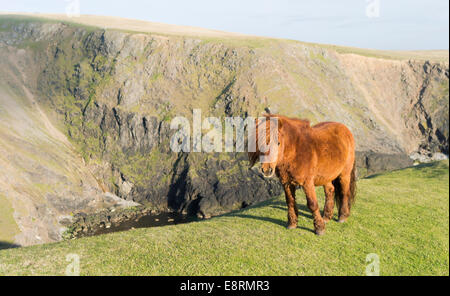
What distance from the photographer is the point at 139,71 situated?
8312cm

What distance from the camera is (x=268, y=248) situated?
778 cm

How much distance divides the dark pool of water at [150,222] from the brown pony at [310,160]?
5076 cm

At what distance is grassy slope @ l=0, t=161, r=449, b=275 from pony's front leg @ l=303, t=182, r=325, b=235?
27 centimetres

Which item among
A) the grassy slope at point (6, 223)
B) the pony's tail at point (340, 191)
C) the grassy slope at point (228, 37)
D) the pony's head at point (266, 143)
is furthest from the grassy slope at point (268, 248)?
the grassy slope at point (228, 37)

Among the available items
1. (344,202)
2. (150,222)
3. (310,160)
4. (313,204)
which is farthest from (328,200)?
(150,222)

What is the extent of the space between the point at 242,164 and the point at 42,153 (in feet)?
146

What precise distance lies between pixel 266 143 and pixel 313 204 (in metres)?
2.59

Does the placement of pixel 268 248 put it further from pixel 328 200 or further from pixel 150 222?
pixel 150 222

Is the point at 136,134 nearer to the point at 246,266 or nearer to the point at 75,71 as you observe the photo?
the point at 75,71

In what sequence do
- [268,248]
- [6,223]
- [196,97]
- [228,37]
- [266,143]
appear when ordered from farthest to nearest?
1. [228,37]
2. [196,97]
3. [6,223]
4. [268,248]
5. [266,143]

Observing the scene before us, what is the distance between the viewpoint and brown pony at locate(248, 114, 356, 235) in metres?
7.33

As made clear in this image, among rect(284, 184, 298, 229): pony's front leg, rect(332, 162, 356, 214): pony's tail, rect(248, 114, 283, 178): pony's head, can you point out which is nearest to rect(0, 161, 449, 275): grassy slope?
rect(284, 184, 298, 229): pony's front leg

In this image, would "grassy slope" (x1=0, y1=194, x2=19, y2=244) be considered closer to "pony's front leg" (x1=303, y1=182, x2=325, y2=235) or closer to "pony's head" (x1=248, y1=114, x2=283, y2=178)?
"pony's front leg" (x1=303, y1=182, x2=325, y2=235)

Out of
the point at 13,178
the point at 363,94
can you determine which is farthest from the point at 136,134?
the point at 363,94
